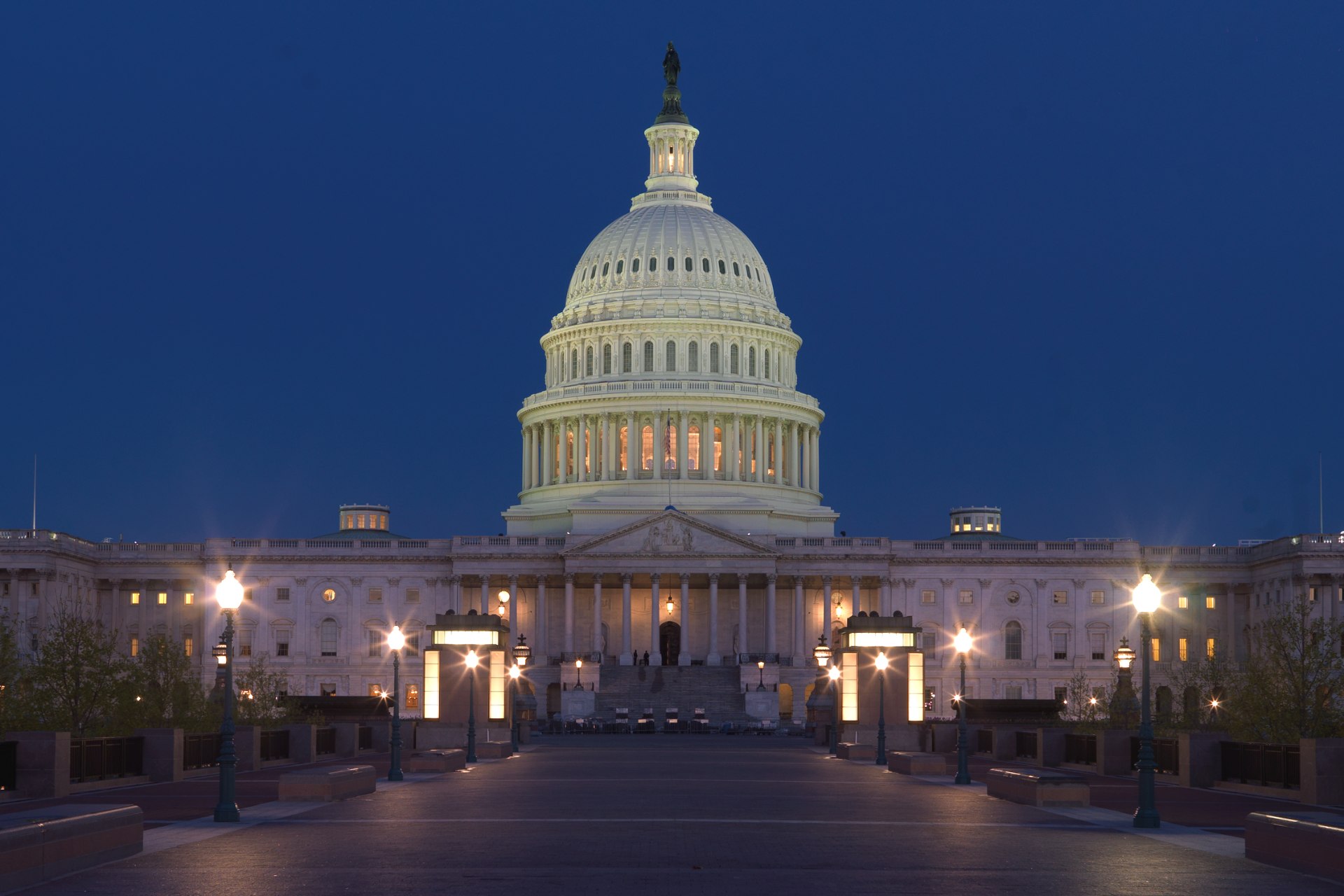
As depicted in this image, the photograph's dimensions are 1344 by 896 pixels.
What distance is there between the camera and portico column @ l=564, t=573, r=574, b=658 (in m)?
147

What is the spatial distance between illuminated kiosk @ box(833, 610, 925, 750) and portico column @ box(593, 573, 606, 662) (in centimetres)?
6597

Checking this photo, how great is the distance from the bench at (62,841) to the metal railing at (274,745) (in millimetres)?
30728

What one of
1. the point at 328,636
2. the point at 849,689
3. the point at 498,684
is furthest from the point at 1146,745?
the point at 328,636

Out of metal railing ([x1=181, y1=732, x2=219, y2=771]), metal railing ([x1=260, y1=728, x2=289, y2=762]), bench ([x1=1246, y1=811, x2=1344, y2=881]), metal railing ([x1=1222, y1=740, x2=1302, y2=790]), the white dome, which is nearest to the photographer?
bench ([x1=1246, y1=811, x2=1344, y2=881])

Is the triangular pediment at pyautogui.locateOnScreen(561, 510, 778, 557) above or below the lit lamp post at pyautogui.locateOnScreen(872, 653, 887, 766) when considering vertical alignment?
above

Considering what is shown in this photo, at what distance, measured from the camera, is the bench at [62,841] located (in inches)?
974

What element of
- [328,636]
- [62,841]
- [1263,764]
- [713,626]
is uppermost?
[713,626]

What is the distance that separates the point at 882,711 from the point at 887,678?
7074mm

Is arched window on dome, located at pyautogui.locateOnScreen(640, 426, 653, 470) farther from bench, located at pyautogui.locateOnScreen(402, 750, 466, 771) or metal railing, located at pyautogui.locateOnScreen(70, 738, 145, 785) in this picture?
metal railing, located at pyautogui.locateOnScreen(70, 738, 145, 785)

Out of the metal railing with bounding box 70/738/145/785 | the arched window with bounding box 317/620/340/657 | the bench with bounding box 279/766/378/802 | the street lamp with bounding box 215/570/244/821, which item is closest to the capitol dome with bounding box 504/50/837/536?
the arched window with bounding box 317/620/340/657

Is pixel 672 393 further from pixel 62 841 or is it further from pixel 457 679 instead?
pixel 62 841

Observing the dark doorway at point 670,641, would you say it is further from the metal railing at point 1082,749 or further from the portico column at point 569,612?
the metal railing at point 1082,749

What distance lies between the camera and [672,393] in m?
165

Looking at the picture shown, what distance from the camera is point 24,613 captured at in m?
138
